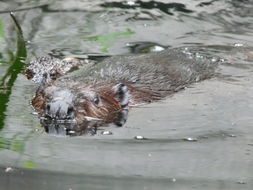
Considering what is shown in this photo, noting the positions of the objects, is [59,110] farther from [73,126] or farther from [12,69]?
[12,69]

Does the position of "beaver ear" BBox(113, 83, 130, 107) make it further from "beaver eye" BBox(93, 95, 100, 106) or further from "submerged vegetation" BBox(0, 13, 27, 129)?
"submerged vegetation" BBox(0, 13, 27, 129)

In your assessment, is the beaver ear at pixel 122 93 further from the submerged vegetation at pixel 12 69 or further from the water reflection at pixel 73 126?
the submerged vegetation at pixel 12 69

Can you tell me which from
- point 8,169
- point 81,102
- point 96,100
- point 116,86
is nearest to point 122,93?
point 116,86

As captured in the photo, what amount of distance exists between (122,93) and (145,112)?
278mm

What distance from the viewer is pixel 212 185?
4.45m

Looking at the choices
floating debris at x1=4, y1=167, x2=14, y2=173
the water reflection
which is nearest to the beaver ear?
the water reflection

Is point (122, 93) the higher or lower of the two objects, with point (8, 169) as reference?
lower

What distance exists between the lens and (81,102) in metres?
5.86

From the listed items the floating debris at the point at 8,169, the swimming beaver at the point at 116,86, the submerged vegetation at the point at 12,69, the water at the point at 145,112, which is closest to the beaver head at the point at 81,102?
the swimming beaver at the point at 116,86

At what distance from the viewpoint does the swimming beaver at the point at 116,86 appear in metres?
5.80

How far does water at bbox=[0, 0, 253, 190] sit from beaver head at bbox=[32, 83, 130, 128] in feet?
0.46

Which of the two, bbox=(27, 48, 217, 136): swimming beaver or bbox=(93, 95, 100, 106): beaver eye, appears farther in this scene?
bbox=(93, 95, 100, 106): beaver eye

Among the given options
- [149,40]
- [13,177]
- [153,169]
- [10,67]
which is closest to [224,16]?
[149,40]

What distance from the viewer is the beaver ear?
239 inches
